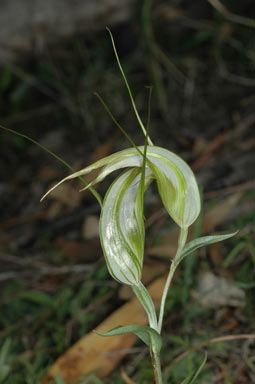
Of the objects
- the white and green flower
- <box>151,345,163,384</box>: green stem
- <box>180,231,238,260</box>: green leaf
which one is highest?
the white and green flower

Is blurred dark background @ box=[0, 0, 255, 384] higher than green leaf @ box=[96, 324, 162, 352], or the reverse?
green leaf @ box=[96, 324, 162, 352]

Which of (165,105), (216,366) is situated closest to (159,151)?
(216,366)

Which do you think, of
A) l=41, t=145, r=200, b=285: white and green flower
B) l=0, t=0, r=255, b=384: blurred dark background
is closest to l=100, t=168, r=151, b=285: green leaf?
l=41, t=145, r=200, b=285: white and green flower

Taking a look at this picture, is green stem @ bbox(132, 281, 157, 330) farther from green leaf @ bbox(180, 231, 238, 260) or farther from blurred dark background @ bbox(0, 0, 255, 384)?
blurred dark background @ bbox(0, 0, 255, 384)

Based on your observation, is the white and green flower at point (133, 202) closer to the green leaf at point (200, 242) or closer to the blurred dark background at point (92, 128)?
the green leaf at point (200, 242)

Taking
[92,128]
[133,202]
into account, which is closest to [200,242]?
[133,202]
